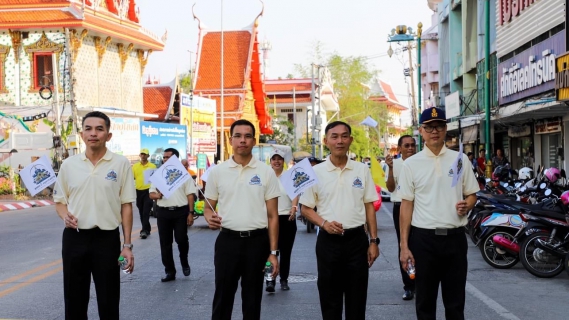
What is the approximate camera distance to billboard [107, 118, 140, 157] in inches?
1377

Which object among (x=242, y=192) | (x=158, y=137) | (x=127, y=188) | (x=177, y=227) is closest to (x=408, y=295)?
(x=242, y=192)

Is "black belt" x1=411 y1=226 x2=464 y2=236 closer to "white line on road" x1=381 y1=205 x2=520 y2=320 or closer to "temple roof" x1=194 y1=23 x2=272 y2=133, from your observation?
"white line on road" x1=381 y1=205 x2=520 y2=320

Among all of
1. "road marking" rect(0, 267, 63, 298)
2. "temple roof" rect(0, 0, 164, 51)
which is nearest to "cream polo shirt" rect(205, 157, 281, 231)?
"road marking" rect(0, 267, 63, 298)

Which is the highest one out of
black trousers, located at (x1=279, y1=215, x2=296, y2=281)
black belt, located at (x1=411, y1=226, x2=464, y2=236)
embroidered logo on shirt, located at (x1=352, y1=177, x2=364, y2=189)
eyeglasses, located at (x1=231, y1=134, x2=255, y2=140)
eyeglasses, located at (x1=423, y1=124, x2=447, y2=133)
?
eyeglasses, located at (x1=423, y1=124, x2=447, y2=133)

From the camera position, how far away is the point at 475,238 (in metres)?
12.5

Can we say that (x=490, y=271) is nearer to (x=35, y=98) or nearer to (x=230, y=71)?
(x=35, y=98)

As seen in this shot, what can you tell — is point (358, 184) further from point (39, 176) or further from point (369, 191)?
point (39, 176)

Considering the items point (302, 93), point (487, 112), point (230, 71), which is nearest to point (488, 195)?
point (487, 112)

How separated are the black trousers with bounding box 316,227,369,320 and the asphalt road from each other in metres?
1.84

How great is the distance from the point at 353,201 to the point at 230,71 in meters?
51.2

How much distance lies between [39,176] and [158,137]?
32.2 meters

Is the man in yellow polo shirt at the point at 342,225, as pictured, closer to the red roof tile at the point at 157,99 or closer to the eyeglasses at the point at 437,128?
the eyeglasses at the point at 437,128

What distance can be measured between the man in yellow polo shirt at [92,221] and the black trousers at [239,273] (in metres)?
0.73

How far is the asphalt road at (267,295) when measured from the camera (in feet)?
26.3
